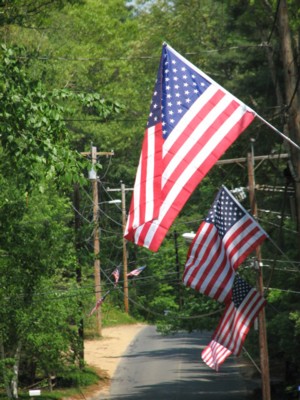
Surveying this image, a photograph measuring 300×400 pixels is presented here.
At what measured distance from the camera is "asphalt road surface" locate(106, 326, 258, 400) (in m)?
37.3

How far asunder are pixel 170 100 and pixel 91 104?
3.00m

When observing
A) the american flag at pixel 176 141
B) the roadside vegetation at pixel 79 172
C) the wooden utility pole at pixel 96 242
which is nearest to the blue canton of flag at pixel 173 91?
the american flag at pixel 176 141

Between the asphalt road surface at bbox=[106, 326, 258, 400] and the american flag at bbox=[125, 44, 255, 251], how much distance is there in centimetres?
2409

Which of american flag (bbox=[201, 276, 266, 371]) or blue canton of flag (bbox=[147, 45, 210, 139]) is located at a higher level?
blue canton of flag (bbox=[147, 45, 210, 139])

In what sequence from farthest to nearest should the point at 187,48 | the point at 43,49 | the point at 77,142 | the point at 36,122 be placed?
the point at 77,142, the point at 187,48, the point at 43,49, the point at 36,122

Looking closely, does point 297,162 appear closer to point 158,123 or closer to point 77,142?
point 158,123

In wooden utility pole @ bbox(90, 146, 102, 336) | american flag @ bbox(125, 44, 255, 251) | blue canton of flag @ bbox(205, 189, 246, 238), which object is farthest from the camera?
wooden utility pole @ bbox(90, 146, 102, 336)

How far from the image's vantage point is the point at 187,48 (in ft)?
192

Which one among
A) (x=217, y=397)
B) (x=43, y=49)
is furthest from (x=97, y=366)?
(x=43, y=49)

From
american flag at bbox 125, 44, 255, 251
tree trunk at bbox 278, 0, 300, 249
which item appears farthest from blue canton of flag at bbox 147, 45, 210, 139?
tree trunk at bbox 278, 0, 300, 249

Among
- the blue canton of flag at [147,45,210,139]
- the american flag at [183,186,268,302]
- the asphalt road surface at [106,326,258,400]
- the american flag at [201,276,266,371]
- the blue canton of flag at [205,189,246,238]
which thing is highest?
the blue canton of flag at [147,45,210,139]

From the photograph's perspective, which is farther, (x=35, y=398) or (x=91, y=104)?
(x=35, y=398)

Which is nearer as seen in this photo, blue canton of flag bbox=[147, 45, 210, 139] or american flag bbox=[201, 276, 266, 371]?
blue canton of flag bbox=[147, 45, 210, 139]

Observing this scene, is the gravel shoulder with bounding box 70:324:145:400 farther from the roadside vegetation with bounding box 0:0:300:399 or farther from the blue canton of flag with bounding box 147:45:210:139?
the blue canton of flag with bounding box 147:45:210:139
